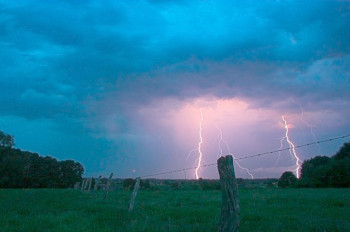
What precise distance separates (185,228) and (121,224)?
1.99 meters

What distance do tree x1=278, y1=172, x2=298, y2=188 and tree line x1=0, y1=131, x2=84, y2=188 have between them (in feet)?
134

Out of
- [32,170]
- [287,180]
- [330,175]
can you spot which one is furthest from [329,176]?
[32,170]

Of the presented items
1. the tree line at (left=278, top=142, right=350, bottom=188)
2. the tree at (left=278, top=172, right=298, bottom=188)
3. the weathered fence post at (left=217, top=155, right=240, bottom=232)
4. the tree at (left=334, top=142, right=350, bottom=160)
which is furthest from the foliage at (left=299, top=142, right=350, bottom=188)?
the weathered fence post at (left=217, top=155, right=240, bottom=232)

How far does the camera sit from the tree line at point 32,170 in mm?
58750

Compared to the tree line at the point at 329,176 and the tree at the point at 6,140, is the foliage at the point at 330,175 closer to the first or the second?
the tree line at the point at 329,176

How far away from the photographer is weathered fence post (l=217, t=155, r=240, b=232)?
258 inches

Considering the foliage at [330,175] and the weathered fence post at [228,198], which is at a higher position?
the foliage at [330,175]

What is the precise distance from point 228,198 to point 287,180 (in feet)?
152

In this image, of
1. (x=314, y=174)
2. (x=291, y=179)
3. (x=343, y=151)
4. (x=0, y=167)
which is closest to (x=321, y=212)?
(x=314, y=174)

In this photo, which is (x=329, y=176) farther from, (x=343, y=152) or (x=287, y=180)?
(x=343, y=152)

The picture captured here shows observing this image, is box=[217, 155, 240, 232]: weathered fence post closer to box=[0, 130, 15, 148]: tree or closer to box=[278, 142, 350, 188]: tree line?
box=[278, 142, 350, 188]: tree line

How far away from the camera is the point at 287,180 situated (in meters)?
50.1

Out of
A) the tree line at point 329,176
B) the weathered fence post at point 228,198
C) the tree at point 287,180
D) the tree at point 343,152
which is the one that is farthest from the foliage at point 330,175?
the weathered fence post at point 228,198

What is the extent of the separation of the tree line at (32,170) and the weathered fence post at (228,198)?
5788 cm
